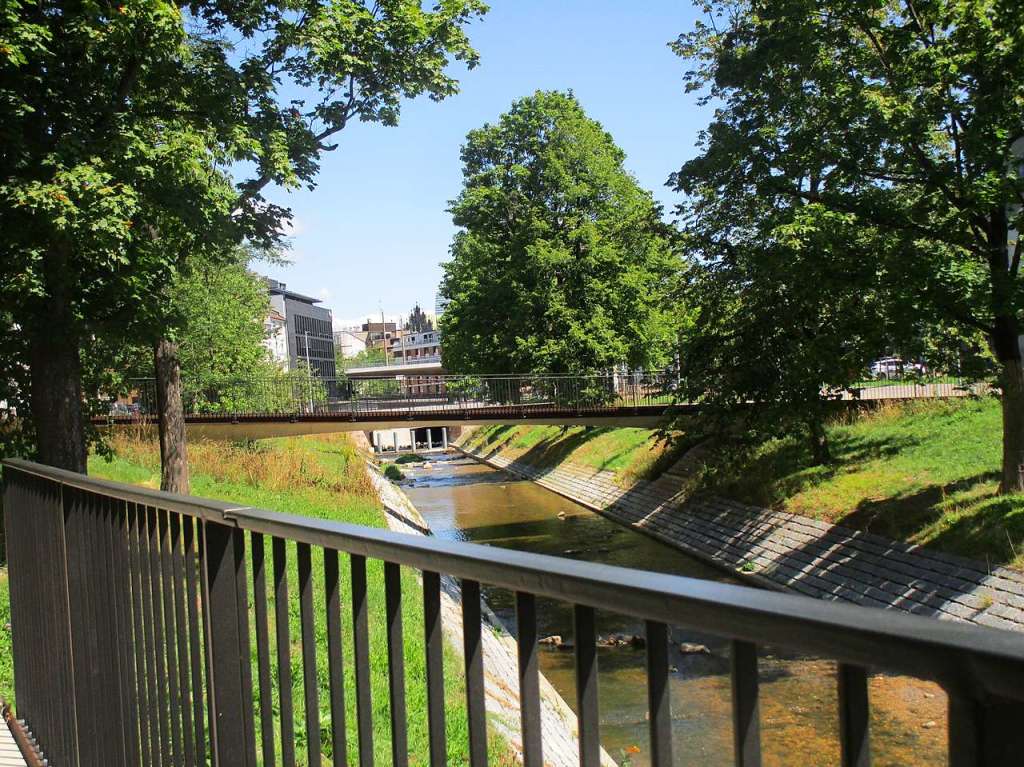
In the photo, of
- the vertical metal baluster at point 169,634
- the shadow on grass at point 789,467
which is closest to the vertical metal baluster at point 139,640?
the vertical metal baluster at point 169,634

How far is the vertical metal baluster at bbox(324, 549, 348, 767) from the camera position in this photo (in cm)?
201

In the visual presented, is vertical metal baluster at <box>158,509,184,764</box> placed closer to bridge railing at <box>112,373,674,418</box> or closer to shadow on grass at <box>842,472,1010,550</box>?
shadow on grass at <box>842,472,1010,550</box>

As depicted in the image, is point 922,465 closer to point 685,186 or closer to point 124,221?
point 685,186

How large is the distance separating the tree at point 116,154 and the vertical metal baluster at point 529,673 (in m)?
7.87

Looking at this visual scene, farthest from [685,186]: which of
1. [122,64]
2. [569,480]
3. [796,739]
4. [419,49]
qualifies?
[569,480]

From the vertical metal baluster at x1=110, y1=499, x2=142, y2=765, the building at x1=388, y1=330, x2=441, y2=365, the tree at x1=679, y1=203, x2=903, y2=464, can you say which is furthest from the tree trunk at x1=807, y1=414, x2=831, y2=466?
the building at x1=388, y1=330, x2=441, y2=365

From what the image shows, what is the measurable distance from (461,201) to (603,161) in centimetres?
618

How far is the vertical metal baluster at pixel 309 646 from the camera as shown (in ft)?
6.88

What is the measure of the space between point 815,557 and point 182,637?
699 inches

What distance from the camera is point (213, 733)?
8.69 feet

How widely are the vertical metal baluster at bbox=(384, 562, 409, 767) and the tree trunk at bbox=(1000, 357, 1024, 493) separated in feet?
53.3

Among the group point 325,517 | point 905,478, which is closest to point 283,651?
point 325,517

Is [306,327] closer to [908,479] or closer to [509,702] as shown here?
[908,479]

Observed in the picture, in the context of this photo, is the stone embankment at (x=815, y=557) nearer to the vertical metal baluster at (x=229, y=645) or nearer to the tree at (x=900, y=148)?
the tree at (x=900, y=148)
